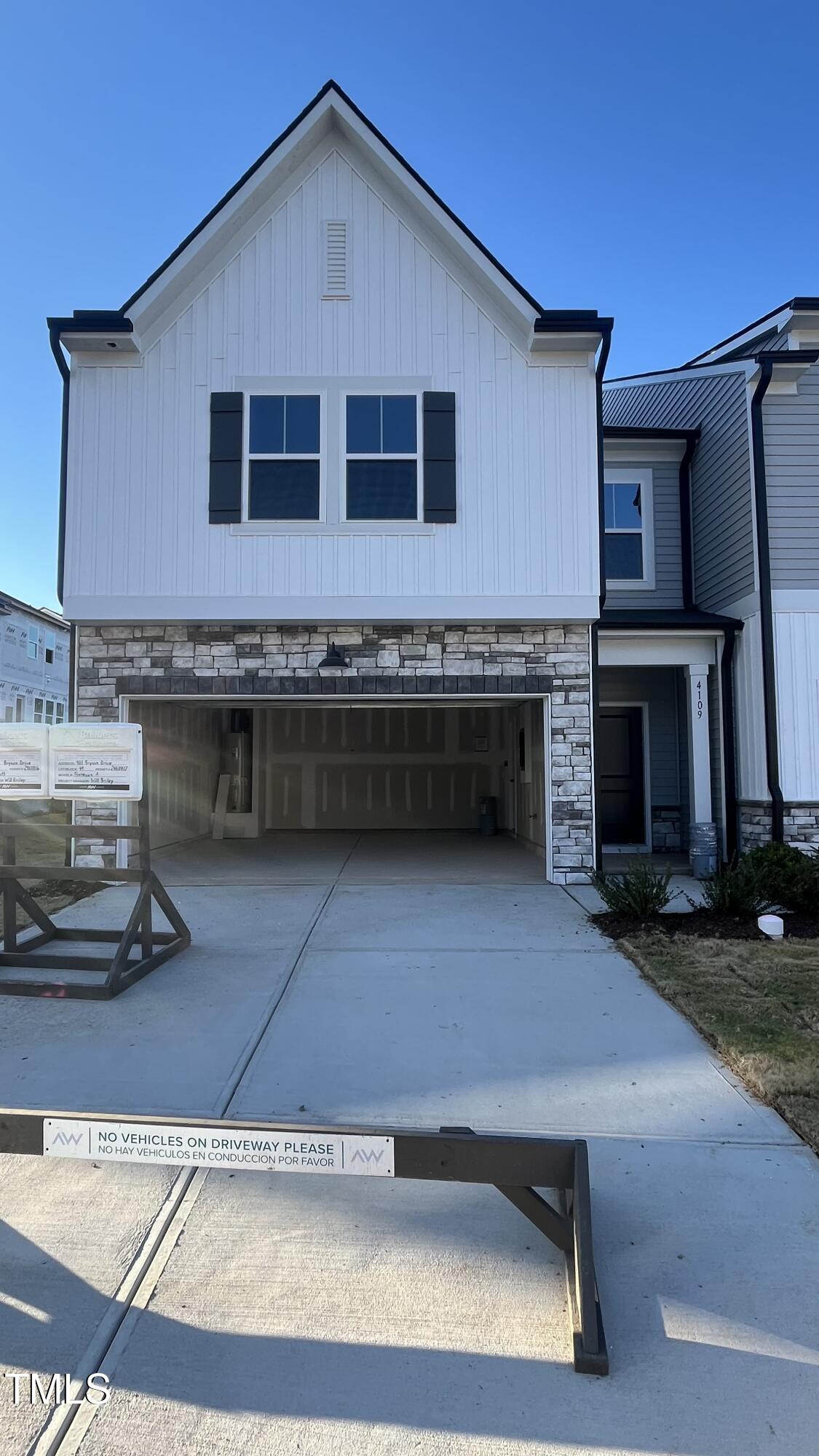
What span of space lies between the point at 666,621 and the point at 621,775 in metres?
2.86

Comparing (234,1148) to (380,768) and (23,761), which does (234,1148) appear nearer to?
(23,761)

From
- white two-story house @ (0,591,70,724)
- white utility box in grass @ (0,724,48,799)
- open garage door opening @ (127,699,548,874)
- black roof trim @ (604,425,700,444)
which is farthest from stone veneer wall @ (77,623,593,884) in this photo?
white two-story house @ (0,591,70,724)

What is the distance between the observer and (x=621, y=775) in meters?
11.8

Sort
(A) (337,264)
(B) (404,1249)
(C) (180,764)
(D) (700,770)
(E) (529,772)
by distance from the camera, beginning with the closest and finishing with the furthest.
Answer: (B) (404,1249) → (A) (337,264) → (D) (700,770) → (E) (529,772) → (C) (180,764)

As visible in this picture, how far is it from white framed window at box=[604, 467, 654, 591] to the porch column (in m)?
1.98

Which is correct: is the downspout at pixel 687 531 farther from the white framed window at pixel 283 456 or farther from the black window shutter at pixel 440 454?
the white framed window at pixel 283 456

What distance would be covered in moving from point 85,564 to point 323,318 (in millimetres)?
Answer: 3848

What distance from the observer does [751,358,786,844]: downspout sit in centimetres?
921

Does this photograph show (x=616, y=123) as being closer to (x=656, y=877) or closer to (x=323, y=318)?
(x=323, y=318)

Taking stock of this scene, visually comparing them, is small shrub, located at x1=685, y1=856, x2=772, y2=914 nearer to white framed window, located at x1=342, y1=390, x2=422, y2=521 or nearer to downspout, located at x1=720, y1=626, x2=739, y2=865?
downspout, located at x1=720, y1=626, x2=739, y2=865

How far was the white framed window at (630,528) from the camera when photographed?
1162 centimetres

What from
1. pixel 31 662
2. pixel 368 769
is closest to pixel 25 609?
pixel 31 662

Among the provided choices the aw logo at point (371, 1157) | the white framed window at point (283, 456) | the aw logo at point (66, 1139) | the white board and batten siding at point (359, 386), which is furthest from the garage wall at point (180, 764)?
the aw logo at point (371, 1157)

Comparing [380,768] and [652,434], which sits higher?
[652,434]
